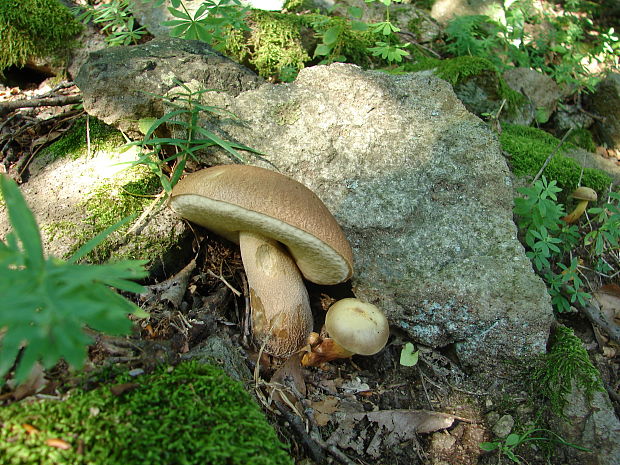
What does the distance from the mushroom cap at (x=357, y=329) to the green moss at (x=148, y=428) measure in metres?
0.64

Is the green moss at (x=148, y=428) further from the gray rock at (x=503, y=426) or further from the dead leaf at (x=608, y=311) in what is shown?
the dead leaf at (x=608, y=311)

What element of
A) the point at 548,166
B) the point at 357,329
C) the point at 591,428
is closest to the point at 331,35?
the point at 548,166

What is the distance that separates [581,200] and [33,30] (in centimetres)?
471

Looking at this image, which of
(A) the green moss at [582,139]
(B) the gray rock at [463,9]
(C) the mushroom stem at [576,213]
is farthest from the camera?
(B) the gray rock at [463,9]

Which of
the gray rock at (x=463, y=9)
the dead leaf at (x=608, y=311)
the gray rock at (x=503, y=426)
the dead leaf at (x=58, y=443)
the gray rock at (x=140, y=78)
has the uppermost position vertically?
the gray rock at (x=140, y=78)

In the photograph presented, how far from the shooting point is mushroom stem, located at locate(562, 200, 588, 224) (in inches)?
128

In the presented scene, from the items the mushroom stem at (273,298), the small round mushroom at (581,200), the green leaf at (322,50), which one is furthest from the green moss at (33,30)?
the small round mushroom at (581,200)

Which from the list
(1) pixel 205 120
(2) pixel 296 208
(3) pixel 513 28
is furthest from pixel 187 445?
(3) pixel 513 28

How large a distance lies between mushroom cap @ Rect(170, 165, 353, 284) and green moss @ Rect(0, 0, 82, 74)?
2639 mm

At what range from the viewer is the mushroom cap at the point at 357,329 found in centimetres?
197

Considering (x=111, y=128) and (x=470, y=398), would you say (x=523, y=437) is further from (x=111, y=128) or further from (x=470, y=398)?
(x=111, y=128)

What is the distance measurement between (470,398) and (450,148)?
60.0 inches

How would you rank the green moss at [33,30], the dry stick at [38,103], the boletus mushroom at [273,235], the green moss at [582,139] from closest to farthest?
the boletus mushroom at [273,235] < the dry stick at [38,103] < the green moss at [33,30] < the green moss at [582,139]

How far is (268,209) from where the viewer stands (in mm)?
1831
